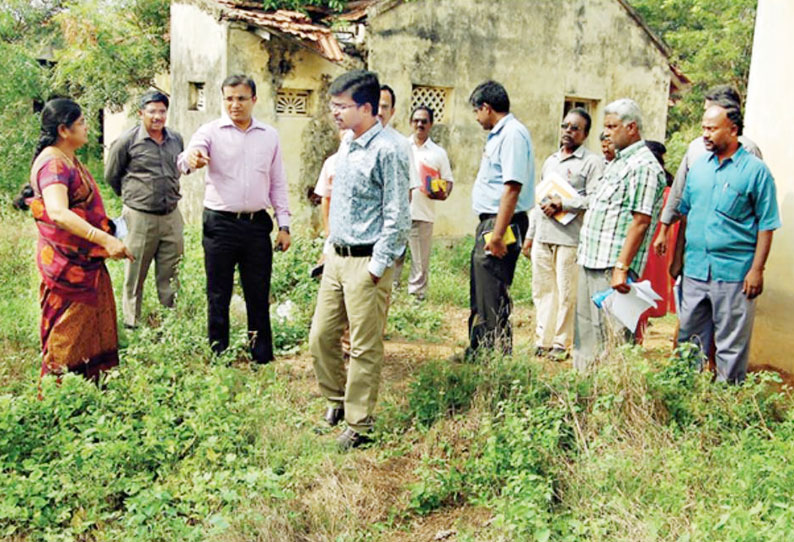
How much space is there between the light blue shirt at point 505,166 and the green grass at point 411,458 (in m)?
1.22

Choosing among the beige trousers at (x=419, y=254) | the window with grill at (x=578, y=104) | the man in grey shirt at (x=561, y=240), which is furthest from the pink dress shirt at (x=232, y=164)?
the window with grill at (x=578, y=104)

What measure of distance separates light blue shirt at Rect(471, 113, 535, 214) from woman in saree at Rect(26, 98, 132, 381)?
250cm

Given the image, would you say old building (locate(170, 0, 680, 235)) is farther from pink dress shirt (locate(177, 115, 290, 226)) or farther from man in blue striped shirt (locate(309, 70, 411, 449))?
man in blue striped shirt (locate(309, 70, 411, 449))

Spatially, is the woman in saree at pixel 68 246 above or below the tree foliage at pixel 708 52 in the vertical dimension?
below

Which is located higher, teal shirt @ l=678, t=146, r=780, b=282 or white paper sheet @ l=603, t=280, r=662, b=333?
teal shirt @ l=678, t=146, r=780, b=282

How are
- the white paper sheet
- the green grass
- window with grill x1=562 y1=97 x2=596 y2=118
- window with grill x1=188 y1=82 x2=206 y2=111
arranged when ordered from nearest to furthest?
the green grass < the white paper sheet < window with grill x1=188 y1=82 x2=206 y2=111 < window with grill x1=562 y1=97 x2=596 y2=118

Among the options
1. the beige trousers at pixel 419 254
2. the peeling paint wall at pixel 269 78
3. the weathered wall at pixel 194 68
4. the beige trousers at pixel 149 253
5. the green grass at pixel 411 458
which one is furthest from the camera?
the weathered wall at pixel 194 68

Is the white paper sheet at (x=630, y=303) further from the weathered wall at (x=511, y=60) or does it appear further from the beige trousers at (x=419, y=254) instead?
the weathered wall at (x=511, y=60)

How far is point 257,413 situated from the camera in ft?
14.7

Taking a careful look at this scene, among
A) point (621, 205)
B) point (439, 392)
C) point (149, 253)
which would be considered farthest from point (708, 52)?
point (439, 392)

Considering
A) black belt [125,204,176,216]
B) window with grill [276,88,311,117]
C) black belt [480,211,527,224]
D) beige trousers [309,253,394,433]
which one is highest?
window with grill [276,88,311,117]

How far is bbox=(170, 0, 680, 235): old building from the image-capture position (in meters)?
9.79

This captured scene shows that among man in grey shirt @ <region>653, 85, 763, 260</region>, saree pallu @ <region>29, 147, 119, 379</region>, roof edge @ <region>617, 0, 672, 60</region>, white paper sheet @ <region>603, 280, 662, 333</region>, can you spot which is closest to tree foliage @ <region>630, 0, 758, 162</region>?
roof edge @ <region>617, 0, 672, 60</region>

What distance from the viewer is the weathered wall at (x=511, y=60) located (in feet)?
36.2
